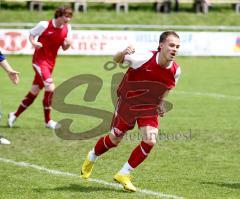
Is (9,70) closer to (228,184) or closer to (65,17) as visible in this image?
(228,184)

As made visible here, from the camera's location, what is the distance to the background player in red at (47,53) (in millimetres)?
12797

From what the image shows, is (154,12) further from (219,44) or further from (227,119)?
(227,119)

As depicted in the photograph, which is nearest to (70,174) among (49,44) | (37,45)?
(37,45)

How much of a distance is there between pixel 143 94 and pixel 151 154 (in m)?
2.57

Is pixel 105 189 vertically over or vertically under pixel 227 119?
over

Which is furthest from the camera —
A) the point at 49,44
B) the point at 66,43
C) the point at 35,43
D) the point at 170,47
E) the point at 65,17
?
the point at 49,44

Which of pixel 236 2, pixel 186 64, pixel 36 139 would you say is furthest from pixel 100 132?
pixel 236 2

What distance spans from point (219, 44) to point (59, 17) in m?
19.2

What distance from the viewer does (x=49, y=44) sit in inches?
514

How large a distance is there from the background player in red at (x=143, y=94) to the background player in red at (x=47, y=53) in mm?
4848

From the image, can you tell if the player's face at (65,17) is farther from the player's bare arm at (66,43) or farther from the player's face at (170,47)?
the player's face at (170,47)

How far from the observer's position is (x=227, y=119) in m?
14.2

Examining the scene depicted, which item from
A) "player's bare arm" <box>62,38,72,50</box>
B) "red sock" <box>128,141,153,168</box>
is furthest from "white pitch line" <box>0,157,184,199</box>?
"player's bare arm" <box>62,38,72,50</box>

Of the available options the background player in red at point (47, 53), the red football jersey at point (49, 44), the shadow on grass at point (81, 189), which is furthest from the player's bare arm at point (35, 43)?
the shadow on grass at point (81, 189)
